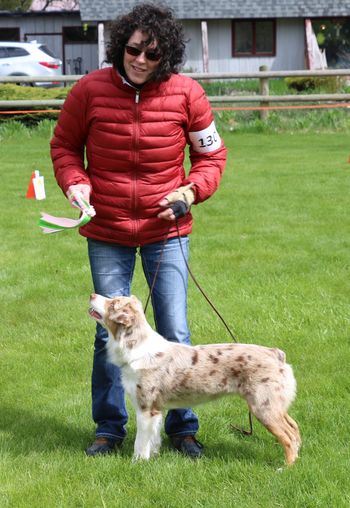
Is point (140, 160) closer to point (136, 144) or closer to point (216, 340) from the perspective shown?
point (136, 144)

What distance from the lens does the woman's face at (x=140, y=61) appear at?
452cm

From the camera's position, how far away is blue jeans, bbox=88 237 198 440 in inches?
191

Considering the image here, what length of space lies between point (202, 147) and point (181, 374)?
4.18 feet

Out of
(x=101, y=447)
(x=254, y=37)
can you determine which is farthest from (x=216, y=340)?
(x=254, y=37)

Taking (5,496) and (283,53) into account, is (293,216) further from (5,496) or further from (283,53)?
(283,53)

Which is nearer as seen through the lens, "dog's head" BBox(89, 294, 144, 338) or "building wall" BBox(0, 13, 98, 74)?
"dog's head" BBox(89, 294, 144, 338)

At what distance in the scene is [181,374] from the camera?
15.2ft

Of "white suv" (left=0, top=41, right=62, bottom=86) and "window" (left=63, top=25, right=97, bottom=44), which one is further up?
"window" (left=63, top=25, right=97, bottom=44)

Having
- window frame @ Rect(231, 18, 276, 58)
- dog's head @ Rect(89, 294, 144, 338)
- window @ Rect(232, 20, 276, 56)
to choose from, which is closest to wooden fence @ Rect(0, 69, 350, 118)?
dog's head @ Rect(89, 294, 144, 338)

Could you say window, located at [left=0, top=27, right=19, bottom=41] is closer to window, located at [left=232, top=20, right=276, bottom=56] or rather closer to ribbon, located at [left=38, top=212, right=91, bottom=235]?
window, located at [left=232, top=20, right=276, bottom=56]

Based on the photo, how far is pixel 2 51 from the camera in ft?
114

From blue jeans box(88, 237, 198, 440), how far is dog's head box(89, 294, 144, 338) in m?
0.23

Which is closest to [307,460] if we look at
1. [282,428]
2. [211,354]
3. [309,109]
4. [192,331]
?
[282,428]

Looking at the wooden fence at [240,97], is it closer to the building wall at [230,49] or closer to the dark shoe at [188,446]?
the dark shoe at [188,446]
